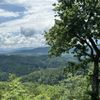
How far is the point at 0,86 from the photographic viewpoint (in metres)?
98.6

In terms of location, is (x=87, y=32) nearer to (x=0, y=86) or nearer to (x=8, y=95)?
(x=8, y=95)

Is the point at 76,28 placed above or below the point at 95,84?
above

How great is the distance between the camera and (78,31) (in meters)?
44.9

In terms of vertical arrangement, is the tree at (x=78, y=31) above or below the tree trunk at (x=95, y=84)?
above

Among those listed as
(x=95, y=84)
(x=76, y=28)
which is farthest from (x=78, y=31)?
(x=95, y=84)

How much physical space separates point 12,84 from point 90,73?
1237 cm

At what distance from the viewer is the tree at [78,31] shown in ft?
145

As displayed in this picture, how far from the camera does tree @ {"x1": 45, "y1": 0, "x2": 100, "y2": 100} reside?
44.2 meters

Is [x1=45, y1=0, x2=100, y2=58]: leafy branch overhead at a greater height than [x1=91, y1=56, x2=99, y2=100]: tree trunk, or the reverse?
[x1=45, y1=0, x2=100, y2=58]: leafy branch overhead

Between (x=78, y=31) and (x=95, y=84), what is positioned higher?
(x=78, y=31)

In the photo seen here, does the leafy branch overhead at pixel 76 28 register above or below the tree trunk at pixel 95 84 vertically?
above

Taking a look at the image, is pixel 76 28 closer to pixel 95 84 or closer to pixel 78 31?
pixel 78 31

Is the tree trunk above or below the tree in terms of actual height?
below

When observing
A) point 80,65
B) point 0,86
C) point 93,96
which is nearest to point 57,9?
point 80,65
